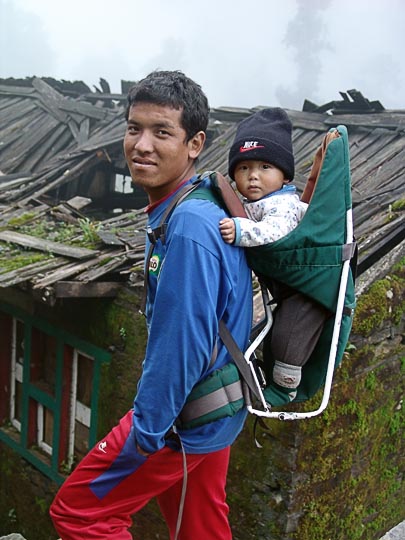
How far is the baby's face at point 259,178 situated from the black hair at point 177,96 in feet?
0.76

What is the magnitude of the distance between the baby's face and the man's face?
0.23 metres

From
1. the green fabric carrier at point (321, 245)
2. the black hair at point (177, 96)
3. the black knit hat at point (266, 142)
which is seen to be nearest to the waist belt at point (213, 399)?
the green fabric carrier at point (321, 245)

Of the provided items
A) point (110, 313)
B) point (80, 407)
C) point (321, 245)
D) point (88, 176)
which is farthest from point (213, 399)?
point (88, 176)

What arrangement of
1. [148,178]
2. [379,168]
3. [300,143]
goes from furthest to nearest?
1. [300,143]
2. [379,168]
3. [148,178]

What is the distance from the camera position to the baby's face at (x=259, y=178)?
221 cm

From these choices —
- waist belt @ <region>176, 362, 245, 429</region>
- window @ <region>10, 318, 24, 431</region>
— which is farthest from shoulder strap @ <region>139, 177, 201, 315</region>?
window @ <region>10, 318, 24, 431</region>

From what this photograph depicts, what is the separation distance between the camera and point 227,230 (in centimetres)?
196

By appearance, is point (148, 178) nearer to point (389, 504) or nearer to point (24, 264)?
point (24, 264)

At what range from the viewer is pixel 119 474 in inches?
85.5

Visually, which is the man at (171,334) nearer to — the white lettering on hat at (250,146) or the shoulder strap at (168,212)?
the shoulder strap at (168,212)

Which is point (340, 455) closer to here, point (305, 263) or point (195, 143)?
point (305, 263)

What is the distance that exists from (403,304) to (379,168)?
2.40 meters

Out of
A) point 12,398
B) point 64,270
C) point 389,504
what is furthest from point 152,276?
point 12,398

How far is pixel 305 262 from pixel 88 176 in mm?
7740
